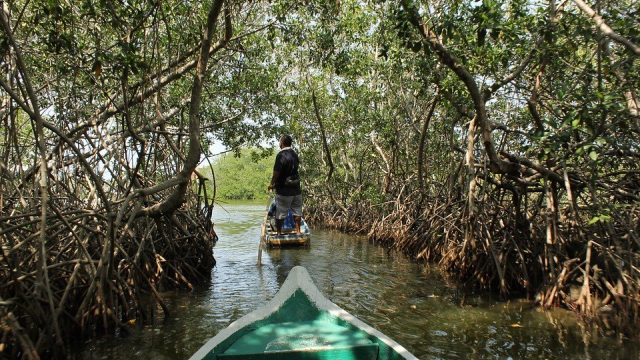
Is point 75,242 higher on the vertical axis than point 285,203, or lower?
lower

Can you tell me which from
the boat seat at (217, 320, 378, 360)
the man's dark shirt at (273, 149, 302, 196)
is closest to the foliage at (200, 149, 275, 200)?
the man's dark shirt at (273, 149, 302, 196)

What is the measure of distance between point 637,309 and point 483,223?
2.00m

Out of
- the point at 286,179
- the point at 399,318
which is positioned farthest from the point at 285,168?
the point at 399,318

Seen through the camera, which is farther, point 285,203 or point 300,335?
point 285,203

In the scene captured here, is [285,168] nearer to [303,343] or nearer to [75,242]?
[75,242]

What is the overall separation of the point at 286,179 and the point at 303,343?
5162 millimetres

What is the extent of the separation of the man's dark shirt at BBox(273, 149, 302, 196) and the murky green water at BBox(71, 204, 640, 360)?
1.34 meters

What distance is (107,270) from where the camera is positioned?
3.78 metres

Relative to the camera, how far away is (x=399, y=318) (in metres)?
4.75

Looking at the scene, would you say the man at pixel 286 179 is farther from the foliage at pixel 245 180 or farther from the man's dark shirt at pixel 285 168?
the foliage at pixel 245 180

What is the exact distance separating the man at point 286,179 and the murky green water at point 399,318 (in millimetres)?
1072

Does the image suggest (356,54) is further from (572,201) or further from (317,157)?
(317,157)

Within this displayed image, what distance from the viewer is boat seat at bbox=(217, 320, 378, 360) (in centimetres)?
241

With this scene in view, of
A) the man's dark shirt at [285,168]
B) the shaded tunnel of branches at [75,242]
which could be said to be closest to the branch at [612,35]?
the shaded tunnel of branches at [75,242]
